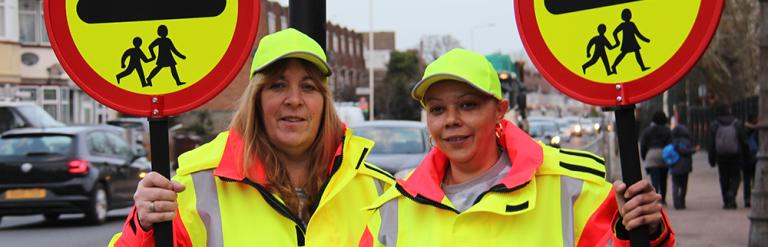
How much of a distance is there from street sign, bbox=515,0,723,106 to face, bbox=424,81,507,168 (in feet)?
0.82

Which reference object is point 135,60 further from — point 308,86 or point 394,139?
point 394,139

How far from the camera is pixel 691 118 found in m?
45.5

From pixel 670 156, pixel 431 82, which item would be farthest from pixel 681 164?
pixel 431 82

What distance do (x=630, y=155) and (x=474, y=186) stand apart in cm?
57

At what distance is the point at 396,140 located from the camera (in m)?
15.5

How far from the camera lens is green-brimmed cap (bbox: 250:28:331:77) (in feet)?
12.6

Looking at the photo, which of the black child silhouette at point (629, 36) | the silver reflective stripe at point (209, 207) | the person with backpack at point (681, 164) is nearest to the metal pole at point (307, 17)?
the silver reflective stripe at point (209, 207)

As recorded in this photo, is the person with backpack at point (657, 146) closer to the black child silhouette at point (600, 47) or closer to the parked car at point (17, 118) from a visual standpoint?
the black child silhouette at point (600, 47)

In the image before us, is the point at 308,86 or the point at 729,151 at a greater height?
the point at 308,86

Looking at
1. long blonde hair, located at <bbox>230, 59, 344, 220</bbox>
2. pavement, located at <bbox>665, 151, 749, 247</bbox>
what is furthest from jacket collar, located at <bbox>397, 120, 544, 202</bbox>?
pavement, located at <bbox>665, 151, 749, 247</bbox>

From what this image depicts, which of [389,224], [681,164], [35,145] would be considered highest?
[389,224]

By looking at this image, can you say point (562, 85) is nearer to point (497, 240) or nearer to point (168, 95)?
point (497, 240)

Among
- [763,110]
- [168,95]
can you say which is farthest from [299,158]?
[763,110]

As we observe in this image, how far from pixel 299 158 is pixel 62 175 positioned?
12.6m
